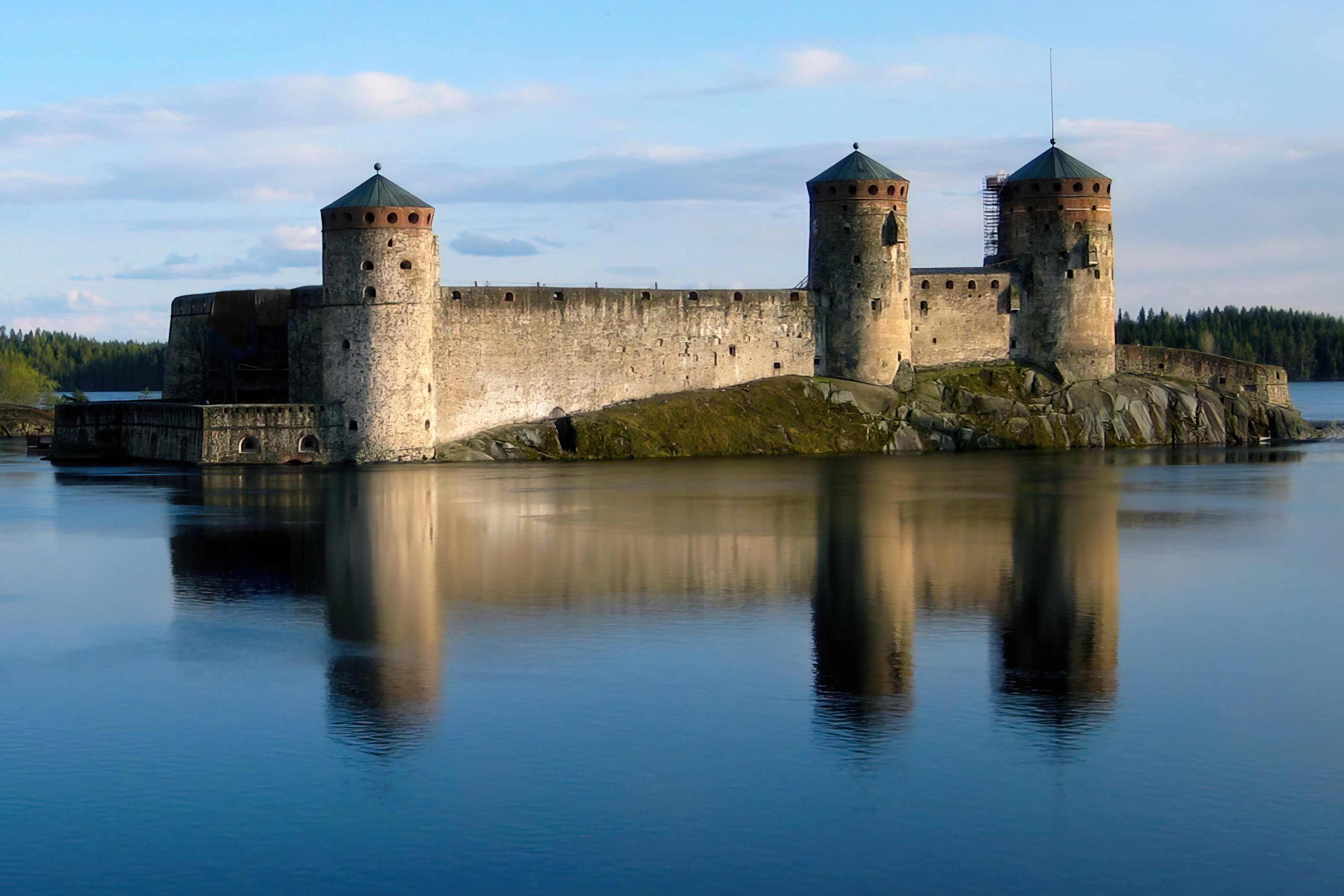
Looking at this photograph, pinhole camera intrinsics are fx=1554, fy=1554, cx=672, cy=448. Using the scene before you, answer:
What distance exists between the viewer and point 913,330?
60.8 meters

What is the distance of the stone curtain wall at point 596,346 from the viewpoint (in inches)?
2079

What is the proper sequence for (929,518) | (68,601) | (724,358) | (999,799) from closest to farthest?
1. (999,799)
2. (68,601)
3. (929,518)
4. (724,358)

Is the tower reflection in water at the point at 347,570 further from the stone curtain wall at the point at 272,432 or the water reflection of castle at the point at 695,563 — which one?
the stone curtain wall at the point at 272,432

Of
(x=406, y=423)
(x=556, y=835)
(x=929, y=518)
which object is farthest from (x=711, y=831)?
(x=406, y=423)

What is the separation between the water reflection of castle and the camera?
18906 mm

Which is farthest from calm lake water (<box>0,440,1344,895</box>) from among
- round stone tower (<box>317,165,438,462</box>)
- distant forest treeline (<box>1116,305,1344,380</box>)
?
distant forest treeline (<box>1116,305,1344,380</box>)

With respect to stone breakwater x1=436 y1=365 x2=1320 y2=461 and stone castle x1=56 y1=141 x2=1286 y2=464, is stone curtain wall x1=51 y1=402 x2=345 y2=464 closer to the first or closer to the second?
stone castle x1=56 y1=141 x2=1286 y2=464

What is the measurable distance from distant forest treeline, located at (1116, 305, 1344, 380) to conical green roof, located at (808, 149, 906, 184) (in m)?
92.3

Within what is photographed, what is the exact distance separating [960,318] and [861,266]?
5628 millimetres

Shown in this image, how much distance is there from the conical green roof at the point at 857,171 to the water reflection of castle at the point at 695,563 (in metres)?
15.3

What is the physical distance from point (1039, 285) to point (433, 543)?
3670 centimetres

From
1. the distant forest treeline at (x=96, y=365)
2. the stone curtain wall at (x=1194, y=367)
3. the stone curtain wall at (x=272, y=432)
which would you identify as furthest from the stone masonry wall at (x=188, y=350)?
the distant forest treeline at (x=96, y=365)

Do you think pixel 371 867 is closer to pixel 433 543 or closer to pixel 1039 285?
pixel 433 543

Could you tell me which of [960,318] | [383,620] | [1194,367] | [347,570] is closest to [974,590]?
[383,620]
